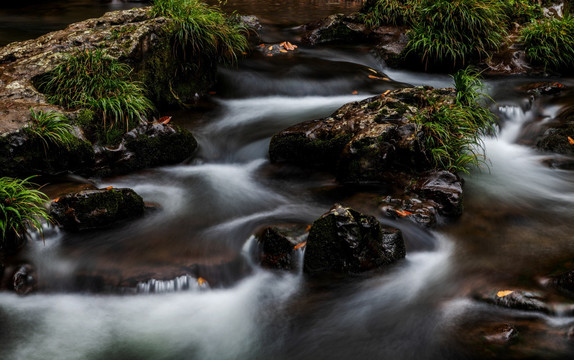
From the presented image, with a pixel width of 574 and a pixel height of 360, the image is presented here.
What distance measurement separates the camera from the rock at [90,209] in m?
4.13

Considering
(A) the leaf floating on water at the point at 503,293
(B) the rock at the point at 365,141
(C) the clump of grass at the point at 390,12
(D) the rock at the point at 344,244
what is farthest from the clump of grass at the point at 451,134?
(C) the clump of grass at the point at 390,12

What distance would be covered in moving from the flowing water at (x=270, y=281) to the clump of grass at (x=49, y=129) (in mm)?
598

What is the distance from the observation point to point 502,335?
2.98m

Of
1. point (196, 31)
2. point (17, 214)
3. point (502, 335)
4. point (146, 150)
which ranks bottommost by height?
point (502, 335)

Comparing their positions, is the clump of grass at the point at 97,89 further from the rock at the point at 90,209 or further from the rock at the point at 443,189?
the rock at the point at 443,189

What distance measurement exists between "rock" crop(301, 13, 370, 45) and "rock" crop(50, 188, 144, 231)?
6.63 m

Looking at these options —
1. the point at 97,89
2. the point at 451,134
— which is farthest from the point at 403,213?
the point at 97,89

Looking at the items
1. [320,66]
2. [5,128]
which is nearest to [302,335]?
[5,128]

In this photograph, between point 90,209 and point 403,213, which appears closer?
point 90,209

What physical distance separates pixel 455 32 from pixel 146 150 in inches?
229

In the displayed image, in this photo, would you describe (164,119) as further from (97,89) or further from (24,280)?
(24,280)

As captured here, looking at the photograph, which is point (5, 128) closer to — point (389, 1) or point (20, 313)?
point (20, 313)

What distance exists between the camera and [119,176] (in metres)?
5.27

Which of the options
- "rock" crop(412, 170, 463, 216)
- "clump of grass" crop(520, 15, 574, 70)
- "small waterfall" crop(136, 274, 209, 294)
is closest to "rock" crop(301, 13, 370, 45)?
"clump of grass" crop(520, 15, 574, 70)
